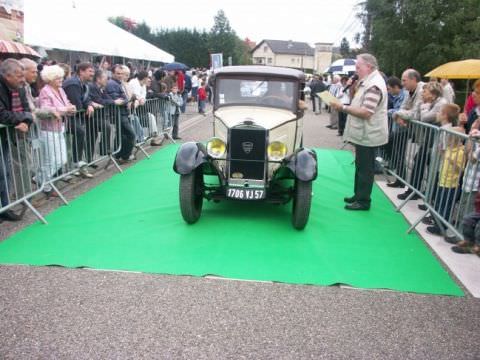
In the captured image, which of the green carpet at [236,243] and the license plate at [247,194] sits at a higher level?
the license plate at [247,194]

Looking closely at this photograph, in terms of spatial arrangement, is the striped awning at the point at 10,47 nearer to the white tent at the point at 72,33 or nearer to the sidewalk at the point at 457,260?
the white tent at the point at 72,33

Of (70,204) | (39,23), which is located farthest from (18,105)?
(39,23)

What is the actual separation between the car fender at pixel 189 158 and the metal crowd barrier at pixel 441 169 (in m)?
2.62

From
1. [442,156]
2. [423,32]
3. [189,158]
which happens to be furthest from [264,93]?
[423,32]

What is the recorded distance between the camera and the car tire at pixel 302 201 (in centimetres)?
492

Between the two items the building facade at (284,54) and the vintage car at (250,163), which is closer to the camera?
the vintage car at (250,163)

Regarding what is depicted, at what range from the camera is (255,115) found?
18.0 feet

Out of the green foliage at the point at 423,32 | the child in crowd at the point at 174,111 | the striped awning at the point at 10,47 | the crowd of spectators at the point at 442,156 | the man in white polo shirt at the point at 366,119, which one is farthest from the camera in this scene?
the green foliage at the point at 423,32

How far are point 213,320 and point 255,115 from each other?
292 centimetres

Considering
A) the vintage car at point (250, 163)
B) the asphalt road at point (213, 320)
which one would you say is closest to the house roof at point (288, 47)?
the vintage car at point (250, 163)

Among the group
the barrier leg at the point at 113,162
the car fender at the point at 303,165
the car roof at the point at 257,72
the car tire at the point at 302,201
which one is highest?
the car roof at the point at 257,72

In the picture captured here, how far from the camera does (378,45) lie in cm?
2764

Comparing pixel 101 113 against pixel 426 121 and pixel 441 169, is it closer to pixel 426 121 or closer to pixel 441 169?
pixel 426 121

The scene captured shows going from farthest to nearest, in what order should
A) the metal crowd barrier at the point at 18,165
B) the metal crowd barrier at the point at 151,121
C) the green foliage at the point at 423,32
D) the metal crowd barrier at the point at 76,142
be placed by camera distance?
the green foliage at the point at 423,32 < the metal crowd barrier at the point at 151,121 < the metal crowd barrier at the point at 76,142 < the metal crowd barrier at the point at 18,165
